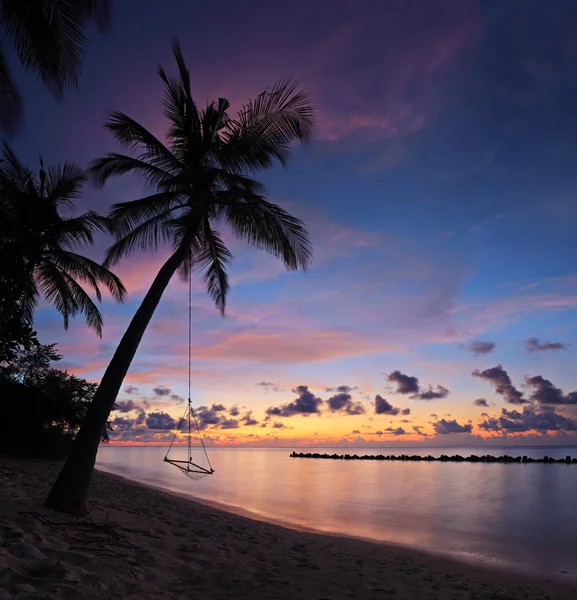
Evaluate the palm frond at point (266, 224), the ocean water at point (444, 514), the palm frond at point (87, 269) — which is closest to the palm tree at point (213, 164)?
the palm frond at point (266, 224)

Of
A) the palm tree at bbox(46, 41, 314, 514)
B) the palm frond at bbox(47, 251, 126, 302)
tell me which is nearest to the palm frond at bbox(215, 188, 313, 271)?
the palm tree at bbox(46, 41, 314, 514)

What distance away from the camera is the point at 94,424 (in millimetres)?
7355

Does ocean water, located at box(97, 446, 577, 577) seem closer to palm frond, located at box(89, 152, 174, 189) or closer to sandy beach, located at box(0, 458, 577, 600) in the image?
sandy beach, located at box(0, 458, 577, 600)

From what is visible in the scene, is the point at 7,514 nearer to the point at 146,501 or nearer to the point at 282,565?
the point at 282,565

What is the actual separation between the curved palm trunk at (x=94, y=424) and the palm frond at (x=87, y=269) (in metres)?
Answer: 7.03

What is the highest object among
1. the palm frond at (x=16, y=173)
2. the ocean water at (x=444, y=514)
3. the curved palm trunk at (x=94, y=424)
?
the palm frond at (x=16, y=173)

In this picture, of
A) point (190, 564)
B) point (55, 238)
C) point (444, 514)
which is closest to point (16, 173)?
point (55, 238)

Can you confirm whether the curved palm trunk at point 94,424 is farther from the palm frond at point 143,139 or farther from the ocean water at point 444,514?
the ocean water at point 444,514

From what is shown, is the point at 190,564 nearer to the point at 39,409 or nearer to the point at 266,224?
the point at 266,224

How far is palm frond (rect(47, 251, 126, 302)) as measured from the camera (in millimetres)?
14750

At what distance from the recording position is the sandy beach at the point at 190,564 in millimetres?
4262

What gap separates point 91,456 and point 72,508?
81cm

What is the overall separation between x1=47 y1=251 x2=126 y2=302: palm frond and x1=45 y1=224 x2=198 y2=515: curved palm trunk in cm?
703

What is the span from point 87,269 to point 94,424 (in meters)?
9.24
